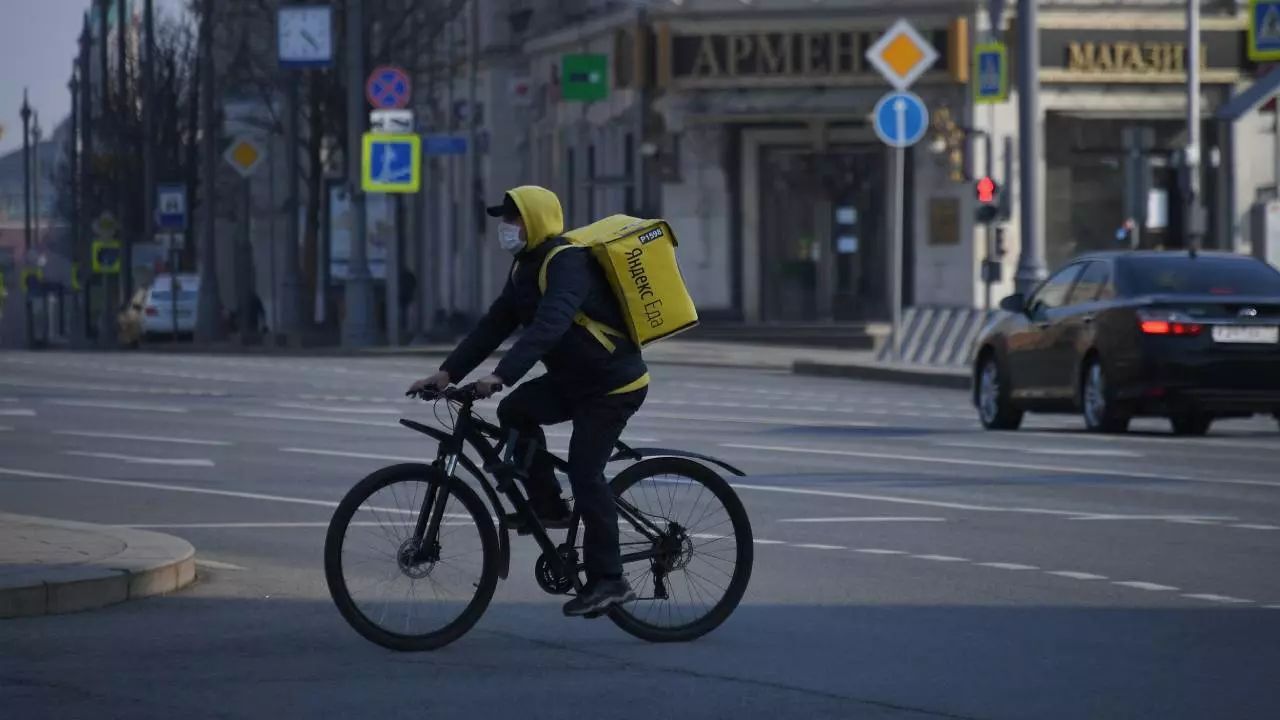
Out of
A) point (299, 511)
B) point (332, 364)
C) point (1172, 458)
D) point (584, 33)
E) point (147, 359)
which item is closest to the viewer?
point (299, 511)

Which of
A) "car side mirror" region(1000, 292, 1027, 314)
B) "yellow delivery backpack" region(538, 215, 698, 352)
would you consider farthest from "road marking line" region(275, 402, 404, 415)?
"yellow delivery backpack" region(538, 215, 698, 352)

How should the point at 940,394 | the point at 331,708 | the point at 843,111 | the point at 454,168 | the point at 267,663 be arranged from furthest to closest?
the point at 454,168 < the point at 843,111 < the point at 940,394 < the point at 267,663 < the point at 331,708

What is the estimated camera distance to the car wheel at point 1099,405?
21973 millimetres

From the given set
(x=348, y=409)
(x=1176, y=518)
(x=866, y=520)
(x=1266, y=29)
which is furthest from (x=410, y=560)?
(x=1266, y=29)

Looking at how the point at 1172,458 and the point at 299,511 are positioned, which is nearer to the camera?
the point at 299,511

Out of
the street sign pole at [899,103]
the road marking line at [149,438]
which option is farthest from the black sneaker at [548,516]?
the street sign pole at [899,103]

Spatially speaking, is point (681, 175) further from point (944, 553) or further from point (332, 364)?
point (944, 553)

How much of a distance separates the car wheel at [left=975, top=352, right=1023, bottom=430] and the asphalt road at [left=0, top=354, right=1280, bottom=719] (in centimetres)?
80

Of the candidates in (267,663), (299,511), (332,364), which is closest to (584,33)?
(332,364)

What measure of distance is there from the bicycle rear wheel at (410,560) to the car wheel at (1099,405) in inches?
516

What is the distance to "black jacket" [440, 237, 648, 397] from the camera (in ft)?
30.3

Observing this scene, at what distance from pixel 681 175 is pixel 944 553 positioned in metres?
39.6

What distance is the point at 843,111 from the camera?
50875 millimetres

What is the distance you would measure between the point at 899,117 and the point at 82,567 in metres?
25.2
